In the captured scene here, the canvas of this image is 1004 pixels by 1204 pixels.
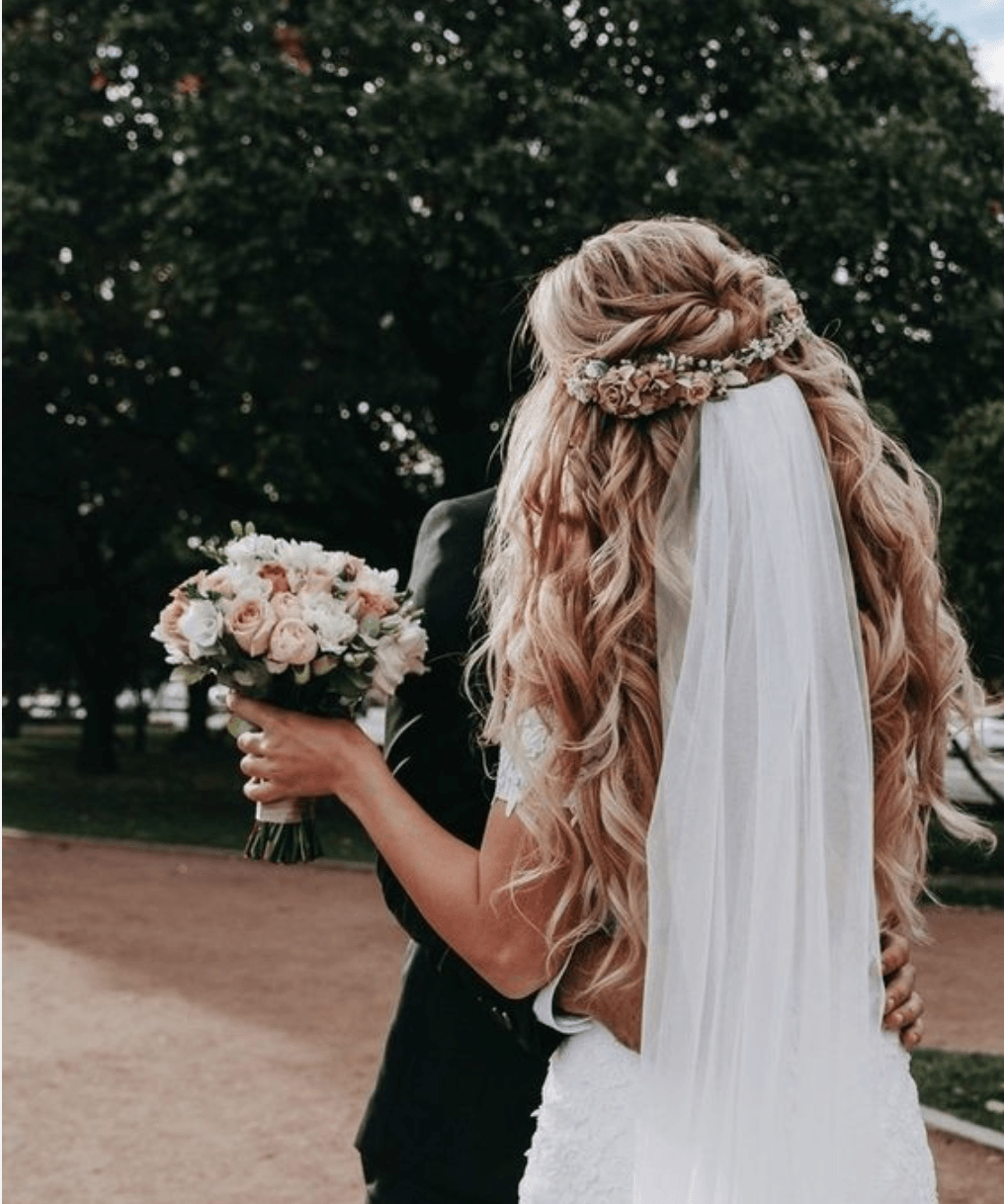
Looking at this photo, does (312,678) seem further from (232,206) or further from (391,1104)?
(232,206)

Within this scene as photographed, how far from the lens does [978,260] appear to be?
48.3ft

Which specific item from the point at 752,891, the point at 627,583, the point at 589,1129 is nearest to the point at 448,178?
the point at 627,583

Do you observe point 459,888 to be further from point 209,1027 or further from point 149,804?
point 149,804

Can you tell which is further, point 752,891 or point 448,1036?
point 448,1036

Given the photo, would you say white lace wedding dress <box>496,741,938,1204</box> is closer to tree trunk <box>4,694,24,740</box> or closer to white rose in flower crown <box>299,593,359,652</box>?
white rose in flower crown <box>299,593,359,652</box>

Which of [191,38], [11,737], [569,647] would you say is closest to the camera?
[569,647]

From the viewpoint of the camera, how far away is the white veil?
2277 millimetres

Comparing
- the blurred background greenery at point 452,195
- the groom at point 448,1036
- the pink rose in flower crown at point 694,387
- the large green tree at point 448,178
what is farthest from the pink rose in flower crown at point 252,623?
the large green tree at point 448,178

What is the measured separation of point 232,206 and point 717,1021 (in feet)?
41.3

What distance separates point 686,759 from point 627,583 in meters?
0.28

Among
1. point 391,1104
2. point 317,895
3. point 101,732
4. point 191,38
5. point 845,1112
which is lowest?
point 101,732

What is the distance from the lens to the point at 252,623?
2.50 meters

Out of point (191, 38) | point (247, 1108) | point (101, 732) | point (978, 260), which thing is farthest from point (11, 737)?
point (247, 1108)

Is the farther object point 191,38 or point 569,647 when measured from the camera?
point 191,38
